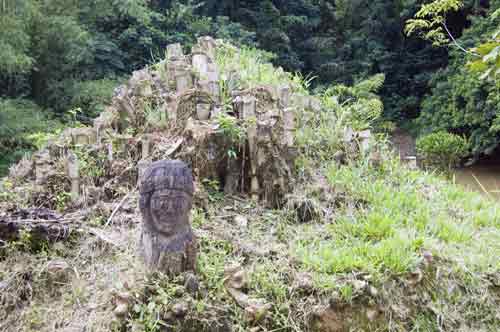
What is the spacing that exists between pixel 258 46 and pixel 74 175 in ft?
23.7

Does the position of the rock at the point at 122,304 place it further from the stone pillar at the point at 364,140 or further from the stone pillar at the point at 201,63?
the stone pillar at the point at 364,140

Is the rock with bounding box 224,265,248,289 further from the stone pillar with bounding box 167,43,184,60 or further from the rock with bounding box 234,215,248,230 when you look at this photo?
the stone pillar with bounding box 167,43,184,60

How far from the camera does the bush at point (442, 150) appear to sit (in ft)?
25.4

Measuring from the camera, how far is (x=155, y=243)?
216 cm

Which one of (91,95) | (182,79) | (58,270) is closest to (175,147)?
(182,79)

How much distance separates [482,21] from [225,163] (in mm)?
7609

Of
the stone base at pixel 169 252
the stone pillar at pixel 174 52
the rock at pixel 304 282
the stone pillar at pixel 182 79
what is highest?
Answer: the stone pillar at pixel 174 52

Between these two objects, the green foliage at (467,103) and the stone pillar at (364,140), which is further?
the green foliage at (467,103)

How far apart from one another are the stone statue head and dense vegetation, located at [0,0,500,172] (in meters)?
3.41

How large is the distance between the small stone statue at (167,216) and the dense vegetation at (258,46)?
342cm

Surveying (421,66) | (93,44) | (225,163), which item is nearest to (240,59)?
(225,163)

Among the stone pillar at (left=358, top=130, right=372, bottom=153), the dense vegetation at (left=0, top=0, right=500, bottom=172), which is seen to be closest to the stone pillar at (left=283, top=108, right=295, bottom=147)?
the stone pillar at (left=358, top=130, right=372, bottom=153)

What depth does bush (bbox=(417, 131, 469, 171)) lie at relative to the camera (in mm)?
7754

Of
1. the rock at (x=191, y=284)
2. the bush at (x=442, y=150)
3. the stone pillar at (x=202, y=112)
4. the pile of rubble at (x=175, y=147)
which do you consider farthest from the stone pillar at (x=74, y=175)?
the bush at (x=442, y=150)
